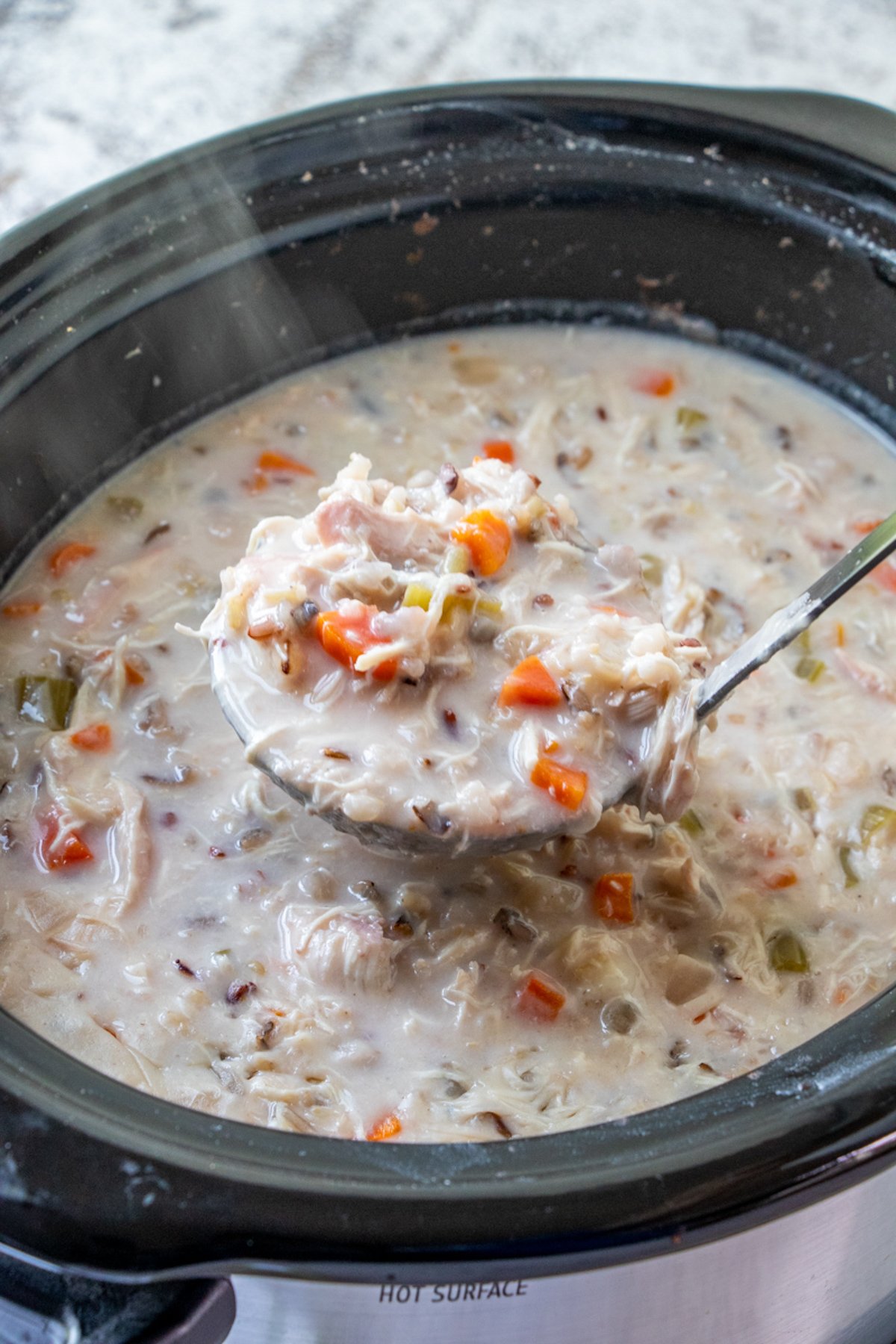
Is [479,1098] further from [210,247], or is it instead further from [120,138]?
[120,138]

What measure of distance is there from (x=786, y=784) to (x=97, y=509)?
1.16 metres

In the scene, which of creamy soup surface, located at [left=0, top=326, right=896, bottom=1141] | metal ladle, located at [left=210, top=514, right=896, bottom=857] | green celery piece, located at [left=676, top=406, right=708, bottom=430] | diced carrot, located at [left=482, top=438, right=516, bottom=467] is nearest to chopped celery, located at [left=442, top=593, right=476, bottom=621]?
creamy soup surface, located at [left=0, top=326, right=896, bottom=1141]

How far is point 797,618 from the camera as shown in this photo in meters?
1.69

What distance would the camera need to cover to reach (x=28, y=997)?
64.6 inches

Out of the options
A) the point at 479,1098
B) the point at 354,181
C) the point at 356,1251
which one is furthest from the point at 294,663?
the point at 354,181

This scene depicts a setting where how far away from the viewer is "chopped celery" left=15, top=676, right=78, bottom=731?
1934 mm

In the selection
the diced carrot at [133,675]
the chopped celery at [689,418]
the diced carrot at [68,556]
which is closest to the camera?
the diced carrot at [133,675]

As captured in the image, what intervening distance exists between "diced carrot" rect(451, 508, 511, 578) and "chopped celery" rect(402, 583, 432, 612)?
0.32ft

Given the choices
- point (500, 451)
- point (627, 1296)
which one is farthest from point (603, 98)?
point (627, 1296)

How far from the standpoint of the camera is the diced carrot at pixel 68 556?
2141 mm

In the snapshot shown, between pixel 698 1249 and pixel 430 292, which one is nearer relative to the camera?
pixel 698 1249

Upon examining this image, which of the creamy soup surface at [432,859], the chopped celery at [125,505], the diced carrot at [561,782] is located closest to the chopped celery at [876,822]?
the creamy soup surface at [432,859]

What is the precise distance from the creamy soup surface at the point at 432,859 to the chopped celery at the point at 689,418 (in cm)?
3

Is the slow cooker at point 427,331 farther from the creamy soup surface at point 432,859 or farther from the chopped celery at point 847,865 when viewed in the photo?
the chopped celery at point 847,865
